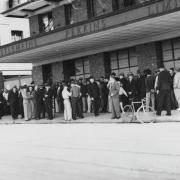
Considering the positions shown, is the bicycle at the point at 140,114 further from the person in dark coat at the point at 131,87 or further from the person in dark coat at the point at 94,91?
the person in dark coat at the point at 94,91

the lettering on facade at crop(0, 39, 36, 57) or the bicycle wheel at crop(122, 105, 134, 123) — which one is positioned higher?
the lettering on facade at crop(0, 39, 36, 57)

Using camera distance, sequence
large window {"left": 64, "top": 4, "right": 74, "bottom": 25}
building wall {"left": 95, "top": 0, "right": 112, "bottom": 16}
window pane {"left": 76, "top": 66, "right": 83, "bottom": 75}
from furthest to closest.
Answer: large window {"left": 64, "top": 4, "right": 74, "bottom": 25}
window pane {"left": 76, "top": 66, "right": 83, "bottom": 75}
building wall {"left": 95, "top": 0, "right": 112, "bottom": 16}

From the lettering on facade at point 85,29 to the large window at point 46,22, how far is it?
8.02 m

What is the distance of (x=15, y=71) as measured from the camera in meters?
34.3

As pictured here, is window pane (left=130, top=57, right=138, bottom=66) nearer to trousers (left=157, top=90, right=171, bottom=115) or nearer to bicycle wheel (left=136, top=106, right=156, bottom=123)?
trousers (left=157, top=90, right=171, bottom=115)

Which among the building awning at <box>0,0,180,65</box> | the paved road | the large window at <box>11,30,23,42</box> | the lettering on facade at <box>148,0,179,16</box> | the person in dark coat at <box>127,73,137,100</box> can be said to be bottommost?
the paved road

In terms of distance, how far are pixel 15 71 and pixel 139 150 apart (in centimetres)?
2712

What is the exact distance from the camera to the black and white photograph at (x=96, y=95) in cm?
760

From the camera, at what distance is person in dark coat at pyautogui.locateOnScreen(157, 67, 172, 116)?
14.7m

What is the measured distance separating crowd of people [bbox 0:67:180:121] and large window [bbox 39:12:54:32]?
652cm

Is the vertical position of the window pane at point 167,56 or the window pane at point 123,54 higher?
the window pane at point 123,54

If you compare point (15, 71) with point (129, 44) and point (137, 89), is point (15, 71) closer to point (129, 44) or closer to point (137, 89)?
point (129, 44)

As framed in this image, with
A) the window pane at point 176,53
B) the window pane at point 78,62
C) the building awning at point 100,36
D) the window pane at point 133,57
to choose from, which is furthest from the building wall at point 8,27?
the window pane at point 176,53

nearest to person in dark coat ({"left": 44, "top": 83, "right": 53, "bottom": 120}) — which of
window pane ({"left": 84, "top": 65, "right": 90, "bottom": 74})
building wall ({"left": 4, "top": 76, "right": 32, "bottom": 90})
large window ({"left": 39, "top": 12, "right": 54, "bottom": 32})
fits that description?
window pane ({"left": 84, "top": 65, "right": 90, "bottom": 74})
